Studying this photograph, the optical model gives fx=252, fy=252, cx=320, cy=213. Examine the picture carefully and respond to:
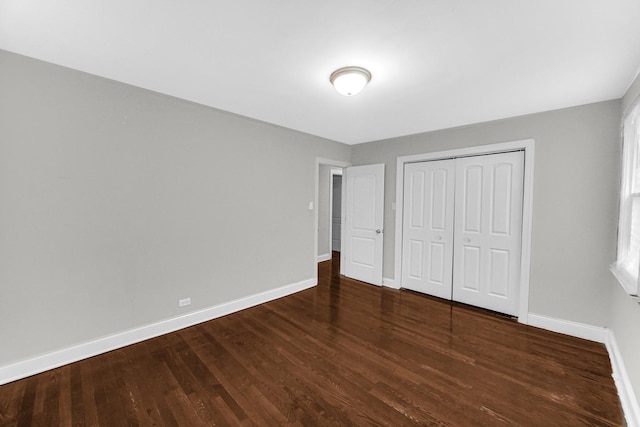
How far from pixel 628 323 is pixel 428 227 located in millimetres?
2100

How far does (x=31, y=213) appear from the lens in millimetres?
1942

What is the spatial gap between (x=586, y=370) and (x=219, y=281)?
3568 mm

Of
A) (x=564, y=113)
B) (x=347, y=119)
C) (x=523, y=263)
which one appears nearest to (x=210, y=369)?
(x=347, y=119)

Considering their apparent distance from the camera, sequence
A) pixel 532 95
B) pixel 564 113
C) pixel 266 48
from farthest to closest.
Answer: pixel 564 113 < pixel 532 95 < pixel 266 48

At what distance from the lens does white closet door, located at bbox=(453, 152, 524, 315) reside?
3.07m

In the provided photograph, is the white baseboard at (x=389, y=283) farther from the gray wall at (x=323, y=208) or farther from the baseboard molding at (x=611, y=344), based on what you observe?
the gray wall at (x=323, y=208)

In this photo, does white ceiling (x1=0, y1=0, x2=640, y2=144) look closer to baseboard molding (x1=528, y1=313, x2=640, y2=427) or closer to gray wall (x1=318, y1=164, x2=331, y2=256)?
baseboard molding (x1=528, y1=313, x2=640, y2=427)

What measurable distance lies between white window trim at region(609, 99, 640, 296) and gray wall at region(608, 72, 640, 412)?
134 mm

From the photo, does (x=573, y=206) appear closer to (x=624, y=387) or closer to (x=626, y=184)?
(x=626, y=184)

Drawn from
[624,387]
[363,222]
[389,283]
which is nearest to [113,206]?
[363,222]

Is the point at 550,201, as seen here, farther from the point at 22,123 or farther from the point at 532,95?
the point at 22,123

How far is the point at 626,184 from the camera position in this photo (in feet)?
6.98

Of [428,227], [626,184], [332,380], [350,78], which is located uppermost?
[350,78]

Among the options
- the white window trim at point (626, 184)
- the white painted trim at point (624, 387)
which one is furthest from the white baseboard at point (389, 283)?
the white window trim at point (626, 184)
